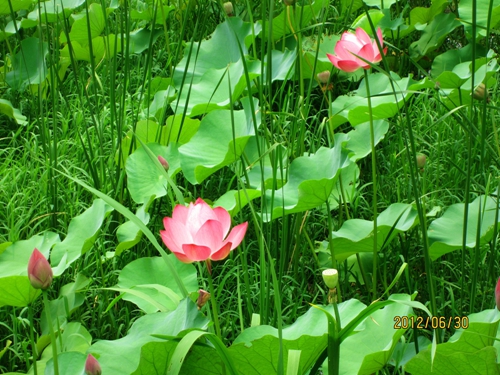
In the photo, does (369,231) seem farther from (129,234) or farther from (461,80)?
(461,80)

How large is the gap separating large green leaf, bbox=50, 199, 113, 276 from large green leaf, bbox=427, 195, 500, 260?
69 centimetres

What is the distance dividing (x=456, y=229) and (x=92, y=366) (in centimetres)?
82

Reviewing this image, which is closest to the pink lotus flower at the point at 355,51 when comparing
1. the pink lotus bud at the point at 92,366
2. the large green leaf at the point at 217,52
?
the large green leaf at the point at 217,52

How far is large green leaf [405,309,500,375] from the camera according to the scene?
0.91 metres

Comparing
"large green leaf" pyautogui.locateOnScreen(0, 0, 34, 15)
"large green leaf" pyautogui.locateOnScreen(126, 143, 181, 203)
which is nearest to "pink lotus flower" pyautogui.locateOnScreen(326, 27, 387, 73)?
"large green leaf" pyautogui.locateOnScreen(126, 143, 181, 203)

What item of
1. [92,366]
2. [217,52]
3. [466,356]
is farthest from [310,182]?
[217,52]

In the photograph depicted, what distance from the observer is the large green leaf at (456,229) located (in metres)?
1.30

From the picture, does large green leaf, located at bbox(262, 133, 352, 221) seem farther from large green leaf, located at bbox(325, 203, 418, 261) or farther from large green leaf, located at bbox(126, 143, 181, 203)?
large green leaf, located at bbox(126, 143, 181, 203)

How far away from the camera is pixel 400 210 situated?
4.50ft

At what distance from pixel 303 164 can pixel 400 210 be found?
0.78 feet

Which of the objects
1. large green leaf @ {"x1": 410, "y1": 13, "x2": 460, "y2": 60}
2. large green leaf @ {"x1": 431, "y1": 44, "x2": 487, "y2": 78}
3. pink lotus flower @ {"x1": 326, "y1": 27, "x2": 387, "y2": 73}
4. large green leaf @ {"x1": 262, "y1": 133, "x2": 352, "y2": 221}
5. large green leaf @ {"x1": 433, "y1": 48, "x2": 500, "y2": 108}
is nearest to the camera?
large green leaf @ {"x1": 262, "y1": 133, "x2": 352, "y2": 221}

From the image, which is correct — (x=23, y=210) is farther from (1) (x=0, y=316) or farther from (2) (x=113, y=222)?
(1) (x=0, y=316)

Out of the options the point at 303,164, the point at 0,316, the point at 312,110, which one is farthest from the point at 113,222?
the point at 312,110

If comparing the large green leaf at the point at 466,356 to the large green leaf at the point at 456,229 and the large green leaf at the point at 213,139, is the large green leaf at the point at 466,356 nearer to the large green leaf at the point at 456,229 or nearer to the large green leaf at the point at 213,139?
the large green leaf at the point at 456,229
